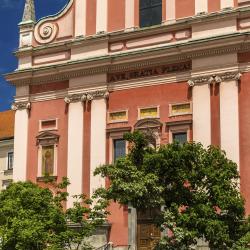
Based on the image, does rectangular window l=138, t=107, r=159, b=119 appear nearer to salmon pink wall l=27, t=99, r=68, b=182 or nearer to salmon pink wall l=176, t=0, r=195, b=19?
salmon pink wall l=27, t=99, r=68, b=182

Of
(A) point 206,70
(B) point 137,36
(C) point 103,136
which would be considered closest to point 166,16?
(B) point 137,36

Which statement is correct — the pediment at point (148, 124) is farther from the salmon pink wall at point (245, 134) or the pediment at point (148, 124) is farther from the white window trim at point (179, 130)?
the salmon pink wall at point (245, 134)

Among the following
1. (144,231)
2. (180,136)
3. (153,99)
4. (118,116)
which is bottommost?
(144,231)

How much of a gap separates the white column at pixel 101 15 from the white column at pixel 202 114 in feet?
18.7

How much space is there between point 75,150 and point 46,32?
21.0 ft

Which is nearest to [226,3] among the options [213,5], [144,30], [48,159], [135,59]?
[213,5]

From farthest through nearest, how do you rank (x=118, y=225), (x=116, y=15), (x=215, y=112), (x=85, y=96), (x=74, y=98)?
(x=116, y=15), (x=74, y=98), (x=85, y=96), (x=118, y=225), (x=215, y=112)

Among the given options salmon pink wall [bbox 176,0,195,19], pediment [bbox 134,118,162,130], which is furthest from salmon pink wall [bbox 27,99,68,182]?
salmon pink wall [bbox 176,0,195,19]

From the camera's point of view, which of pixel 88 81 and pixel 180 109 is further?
pixel 88 81

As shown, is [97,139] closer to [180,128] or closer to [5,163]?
[180,128]

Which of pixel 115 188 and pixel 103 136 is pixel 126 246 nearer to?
pixel 103 136

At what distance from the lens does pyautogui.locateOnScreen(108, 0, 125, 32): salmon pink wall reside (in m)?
30.9

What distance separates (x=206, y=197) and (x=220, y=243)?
4.80 feet

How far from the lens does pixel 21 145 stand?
31.9 m
